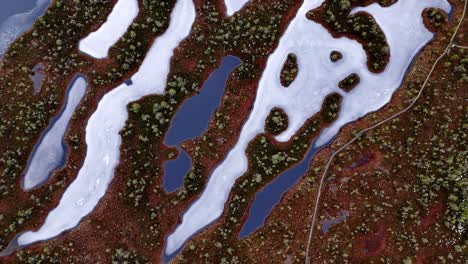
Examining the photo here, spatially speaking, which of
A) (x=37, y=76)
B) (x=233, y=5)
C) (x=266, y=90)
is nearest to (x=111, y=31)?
(x=37, y=76)

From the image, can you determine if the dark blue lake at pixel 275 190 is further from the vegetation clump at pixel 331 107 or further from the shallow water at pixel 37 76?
the shallow water at pixel 37 76

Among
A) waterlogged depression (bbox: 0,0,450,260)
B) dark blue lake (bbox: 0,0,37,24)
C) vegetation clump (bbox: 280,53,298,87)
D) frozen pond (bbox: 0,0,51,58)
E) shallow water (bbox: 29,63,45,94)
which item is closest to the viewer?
waterlogged depression (bbox: 0,0,450,260)

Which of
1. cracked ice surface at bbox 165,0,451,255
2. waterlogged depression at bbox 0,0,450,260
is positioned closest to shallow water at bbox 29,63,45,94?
waterlogged depression at bbox 0,0,450,260

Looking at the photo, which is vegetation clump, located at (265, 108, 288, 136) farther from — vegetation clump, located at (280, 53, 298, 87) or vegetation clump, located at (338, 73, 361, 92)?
vegetation clump, located at (338, 73, 361, 92)

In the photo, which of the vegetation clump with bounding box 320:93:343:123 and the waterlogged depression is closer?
the waterlogged depression

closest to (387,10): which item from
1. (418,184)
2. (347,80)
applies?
(347,80)

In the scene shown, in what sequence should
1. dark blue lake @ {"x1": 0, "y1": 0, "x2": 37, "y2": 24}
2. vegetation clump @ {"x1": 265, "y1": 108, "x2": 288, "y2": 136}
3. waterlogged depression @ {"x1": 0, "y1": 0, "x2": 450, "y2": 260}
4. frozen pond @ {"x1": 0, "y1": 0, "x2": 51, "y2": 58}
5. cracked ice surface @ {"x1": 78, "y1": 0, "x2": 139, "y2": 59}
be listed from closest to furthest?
waterlogged depression @ {"x1": 0, "y1": 0, "x2": 450, "y2": 260}, vegetation clump @ {"x1": 265, "y1": 108, "x2": 288, "y2": 136}, cracked ice surface @ {"x1": 78, "y1": 0, "x2": 139, "y2": 59}, frozen pond @ {"x1": 0, "y1": 0, "x2": 51, "y2": 58}, dark blue lake @ {"x1": 0, "y1": 0, "x2": 37, "y2": 24}

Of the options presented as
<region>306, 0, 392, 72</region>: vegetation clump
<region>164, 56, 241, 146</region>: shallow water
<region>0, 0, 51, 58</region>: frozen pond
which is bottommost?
<region>164, 56, 241, 146</region>: shallow water
